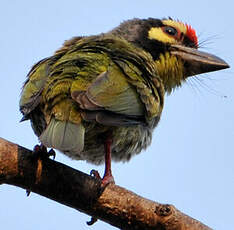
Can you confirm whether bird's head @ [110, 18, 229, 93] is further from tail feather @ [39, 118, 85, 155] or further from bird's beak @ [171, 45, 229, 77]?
tail feather @ [39, 118, 85, 155]

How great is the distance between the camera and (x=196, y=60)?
488cm

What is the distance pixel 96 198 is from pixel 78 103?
0.60m

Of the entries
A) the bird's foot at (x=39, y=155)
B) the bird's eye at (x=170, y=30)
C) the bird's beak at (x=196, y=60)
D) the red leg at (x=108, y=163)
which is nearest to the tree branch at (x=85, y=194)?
the bird's foot at (x=39, y=155)

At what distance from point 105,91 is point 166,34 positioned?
1.68m

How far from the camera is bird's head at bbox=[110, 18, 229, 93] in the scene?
189 inches

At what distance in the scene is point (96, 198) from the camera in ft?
9.93

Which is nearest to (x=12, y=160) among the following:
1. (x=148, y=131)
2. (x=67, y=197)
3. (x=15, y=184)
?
(x=15, y=184)

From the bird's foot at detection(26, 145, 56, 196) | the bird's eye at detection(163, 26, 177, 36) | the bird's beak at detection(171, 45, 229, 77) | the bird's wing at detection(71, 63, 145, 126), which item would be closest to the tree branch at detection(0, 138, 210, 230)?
the bird's foot at detection(26, 145, 56, 196)

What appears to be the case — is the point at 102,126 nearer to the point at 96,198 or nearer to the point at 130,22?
the point at 96,198

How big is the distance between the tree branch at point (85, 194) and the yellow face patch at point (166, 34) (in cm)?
214

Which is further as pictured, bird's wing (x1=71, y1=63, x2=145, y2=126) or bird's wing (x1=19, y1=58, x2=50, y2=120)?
bird's wing (x1=19, y1=58, x2=50, y2=120)

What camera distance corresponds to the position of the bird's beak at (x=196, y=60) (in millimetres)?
4855

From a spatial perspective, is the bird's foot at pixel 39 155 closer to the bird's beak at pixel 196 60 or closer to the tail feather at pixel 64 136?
the tail feather at pixel 64 136

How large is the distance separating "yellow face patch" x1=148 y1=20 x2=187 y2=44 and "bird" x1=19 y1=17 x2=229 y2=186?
0.01 meters
